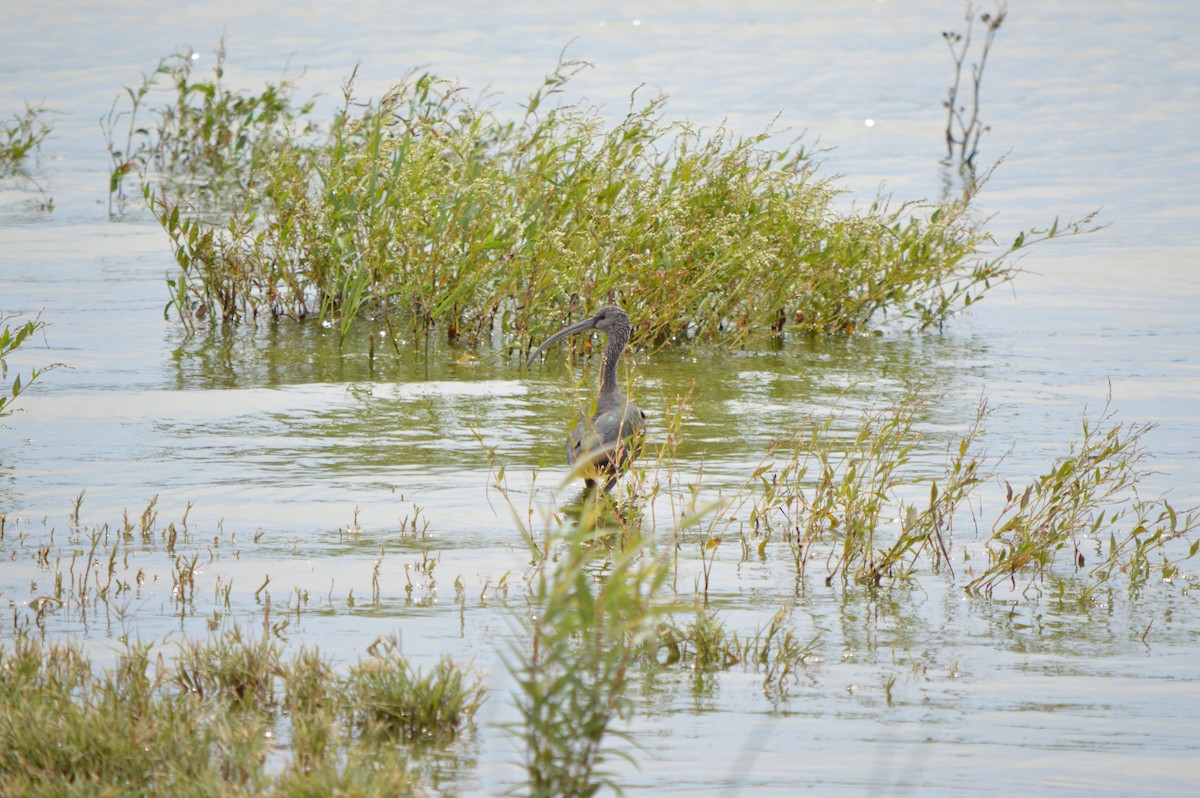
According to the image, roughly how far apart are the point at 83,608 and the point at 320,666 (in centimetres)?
149

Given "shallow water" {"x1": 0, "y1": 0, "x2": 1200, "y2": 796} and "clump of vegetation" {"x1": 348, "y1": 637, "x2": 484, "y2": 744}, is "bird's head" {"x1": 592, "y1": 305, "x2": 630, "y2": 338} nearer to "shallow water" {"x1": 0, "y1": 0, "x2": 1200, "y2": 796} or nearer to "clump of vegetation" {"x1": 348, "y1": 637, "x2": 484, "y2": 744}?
"shallow water" {"x1": 0, "y1": 0, "x2": 1200, "y2": 796}

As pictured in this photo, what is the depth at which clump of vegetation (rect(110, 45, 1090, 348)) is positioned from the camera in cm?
1136

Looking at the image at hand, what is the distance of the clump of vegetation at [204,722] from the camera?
14.1 feet

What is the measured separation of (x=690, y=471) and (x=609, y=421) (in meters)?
0.58

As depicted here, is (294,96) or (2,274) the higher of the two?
(294,96)

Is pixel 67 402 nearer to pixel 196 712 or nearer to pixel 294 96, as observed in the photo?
pixel 196 712

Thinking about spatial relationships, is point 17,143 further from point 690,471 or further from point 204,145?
point 690,471

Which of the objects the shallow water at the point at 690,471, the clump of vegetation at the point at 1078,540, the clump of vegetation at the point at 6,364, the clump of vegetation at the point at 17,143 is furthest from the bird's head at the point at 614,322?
the clump of vegetation at the point at 17,143

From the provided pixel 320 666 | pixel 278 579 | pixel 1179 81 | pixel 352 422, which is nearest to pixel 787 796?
pixel 320 666

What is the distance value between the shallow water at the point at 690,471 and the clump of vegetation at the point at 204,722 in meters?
0.33

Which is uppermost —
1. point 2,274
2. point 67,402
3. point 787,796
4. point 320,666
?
point 2,274

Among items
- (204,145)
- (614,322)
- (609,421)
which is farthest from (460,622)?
(204,145)

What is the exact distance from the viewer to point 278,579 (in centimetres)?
663

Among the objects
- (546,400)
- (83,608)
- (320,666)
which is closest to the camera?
(320,666)
